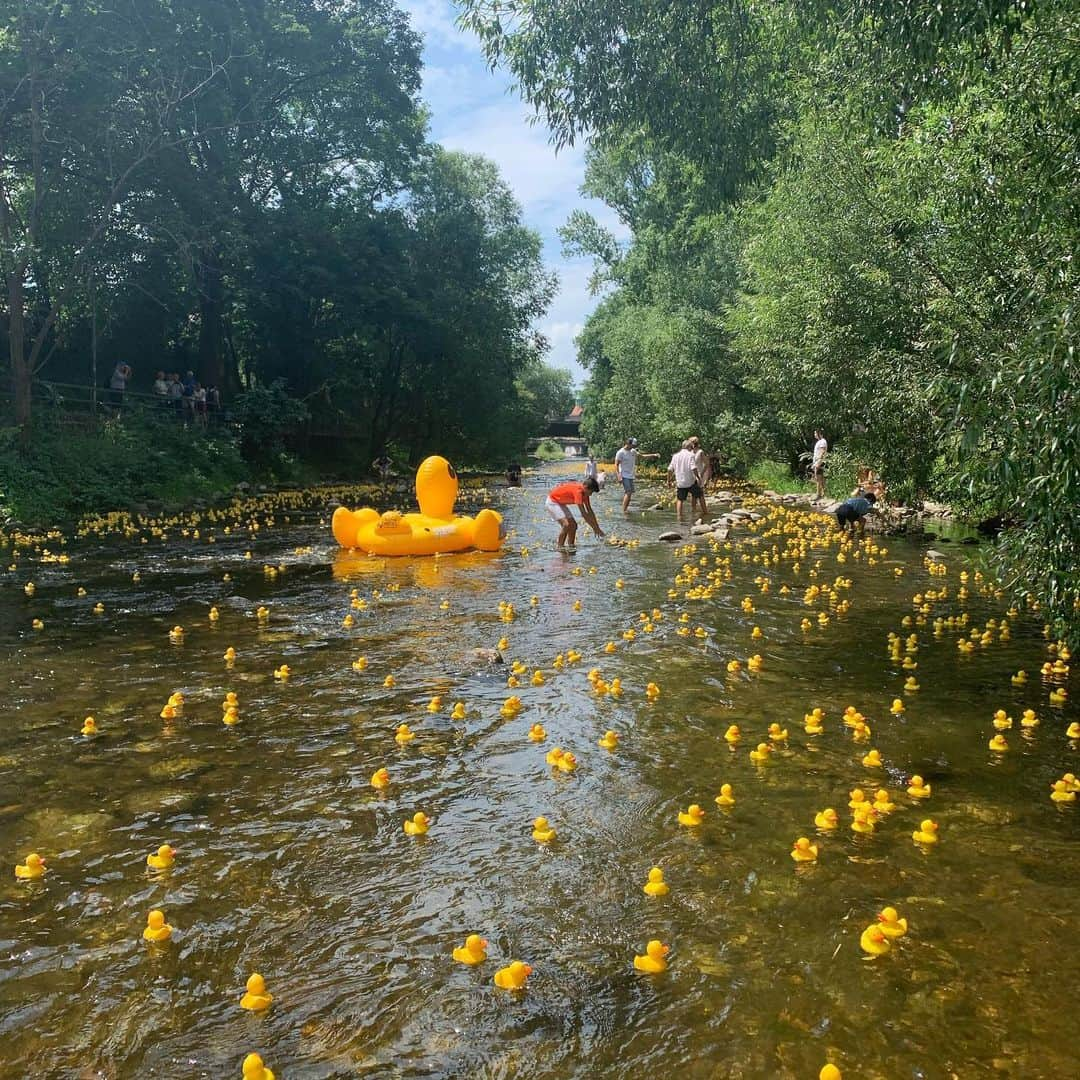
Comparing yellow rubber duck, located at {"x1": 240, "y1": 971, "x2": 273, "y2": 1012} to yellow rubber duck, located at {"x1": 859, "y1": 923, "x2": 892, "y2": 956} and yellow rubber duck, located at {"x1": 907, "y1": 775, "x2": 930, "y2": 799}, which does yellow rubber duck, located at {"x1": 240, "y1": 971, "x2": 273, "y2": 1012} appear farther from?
yellow rubber duck, located at {"x1": 907, "y1": 775, "x2": 930, "y2": 799}

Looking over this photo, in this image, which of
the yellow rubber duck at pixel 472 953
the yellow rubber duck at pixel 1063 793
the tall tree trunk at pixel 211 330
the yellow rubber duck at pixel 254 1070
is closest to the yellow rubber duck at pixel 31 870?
the yellow rubber duck at pixel 254 1070

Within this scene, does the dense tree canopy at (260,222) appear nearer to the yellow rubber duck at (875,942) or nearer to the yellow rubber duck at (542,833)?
the yellow rubber duck at (542,833)

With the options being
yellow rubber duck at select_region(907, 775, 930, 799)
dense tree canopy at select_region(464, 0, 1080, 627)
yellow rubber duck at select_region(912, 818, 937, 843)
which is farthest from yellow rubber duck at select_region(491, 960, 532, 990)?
dense tree canopy at select_region(464, 0, 1080, 627)

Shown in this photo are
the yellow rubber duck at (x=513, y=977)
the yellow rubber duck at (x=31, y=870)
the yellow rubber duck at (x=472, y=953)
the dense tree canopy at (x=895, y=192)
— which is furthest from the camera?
the dense tree canopy at (x=895, y=192)

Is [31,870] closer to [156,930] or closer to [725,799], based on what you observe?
[156,930]

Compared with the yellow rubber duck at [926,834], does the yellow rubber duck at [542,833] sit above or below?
above

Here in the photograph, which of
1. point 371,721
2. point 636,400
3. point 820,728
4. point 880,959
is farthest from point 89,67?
point 636,400

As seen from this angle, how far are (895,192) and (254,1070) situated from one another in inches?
699

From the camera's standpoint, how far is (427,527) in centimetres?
1689

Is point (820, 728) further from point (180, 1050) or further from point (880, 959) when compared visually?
point (180, 1050)

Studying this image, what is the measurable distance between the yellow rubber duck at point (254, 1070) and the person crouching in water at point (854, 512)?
18305 mm

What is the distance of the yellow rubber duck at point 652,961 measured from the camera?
3928 mm

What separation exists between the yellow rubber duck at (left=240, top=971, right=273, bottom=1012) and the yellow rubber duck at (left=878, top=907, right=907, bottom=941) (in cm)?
283

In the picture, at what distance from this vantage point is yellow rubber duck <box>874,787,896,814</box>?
5457 mm
